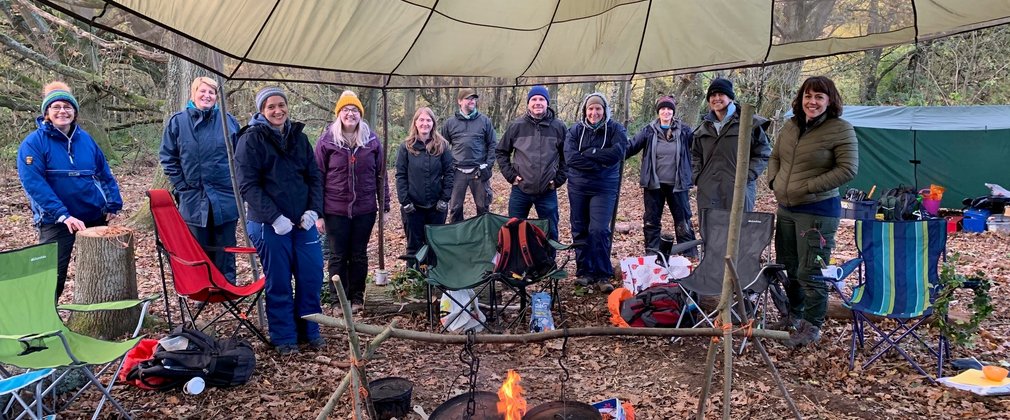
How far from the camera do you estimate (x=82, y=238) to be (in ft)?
12.1

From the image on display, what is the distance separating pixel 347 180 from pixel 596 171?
201 centimetres

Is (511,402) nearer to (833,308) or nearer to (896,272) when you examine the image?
(896,272)

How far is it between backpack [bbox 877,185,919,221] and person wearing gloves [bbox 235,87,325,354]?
7.54 meters

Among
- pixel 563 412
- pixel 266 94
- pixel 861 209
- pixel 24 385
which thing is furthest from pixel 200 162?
pixel 861 209

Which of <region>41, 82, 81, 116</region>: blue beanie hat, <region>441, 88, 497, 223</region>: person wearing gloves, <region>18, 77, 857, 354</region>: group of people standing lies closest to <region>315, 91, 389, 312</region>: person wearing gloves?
<region>18, 77, 857, 354</region>: group of people standing

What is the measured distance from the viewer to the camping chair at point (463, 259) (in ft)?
13.5

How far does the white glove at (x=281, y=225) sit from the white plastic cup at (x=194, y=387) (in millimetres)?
923

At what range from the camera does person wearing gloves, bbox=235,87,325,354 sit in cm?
356

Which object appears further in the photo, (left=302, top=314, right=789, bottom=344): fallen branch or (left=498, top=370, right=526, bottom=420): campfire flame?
(left=498, top=370, right=526, bottom=420): campfire flame

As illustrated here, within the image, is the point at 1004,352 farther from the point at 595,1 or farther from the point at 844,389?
the point at 595,1

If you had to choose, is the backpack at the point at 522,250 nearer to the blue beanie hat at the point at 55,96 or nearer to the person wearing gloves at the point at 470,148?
the person wearing gloves at the point at 470,148

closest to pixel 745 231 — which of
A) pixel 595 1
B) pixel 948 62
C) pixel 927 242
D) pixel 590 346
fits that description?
pixel 927 242

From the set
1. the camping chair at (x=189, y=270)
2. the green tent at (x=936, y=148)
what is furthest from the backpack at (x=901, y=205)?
the camping chair at (x=189, y=270)

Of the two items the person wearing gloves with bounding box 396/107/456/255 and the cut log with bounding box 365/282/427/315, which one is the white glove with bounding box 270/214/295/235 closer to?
the cut log with bounding box 365/282/427/315
